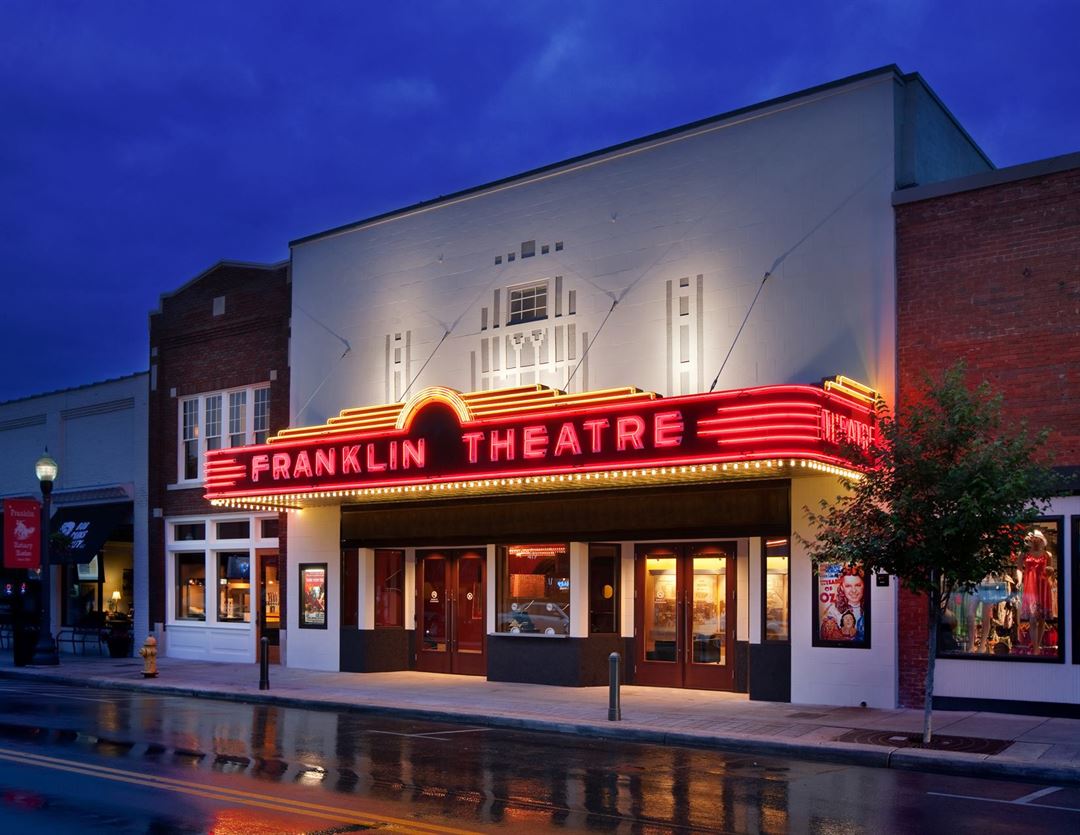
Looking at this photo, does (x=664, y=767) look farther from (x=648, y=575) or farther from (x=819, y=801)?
(x=648, y=575)

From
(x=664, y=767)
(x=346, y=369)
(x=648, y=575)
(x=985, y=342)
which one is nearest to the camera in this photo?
(x=664, y=767)

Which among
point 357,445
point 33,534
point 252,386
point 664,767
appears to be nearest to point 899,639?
point 664,767

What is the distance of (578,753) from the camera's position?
46.1ft

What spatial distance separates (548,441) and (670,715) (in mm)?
4683

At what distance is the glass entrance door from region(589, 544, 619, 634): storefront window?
350 inches

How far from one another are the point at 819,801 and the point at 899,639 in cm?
693

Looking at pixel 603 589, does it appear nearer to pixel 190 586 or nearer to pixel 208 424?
pixel 208 424

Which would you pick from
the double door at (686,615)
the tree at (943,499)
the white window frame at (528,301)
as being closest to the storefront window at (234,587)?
the white window frame at (528,301)

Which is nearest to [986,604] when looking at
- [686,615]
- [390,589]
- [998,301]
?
[998,301]

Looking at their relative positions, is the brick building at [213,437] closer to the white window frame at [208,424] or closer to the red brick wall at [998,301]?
the white window frame at [208,424]

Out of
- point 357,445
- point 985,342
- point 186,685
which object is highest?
point 985,342

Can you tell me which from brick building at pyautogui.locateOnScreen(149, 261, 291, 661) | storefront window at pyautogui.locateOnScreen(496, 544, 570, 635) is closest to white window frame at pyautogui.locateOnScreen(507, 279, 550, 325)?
storefront window at pyautogui.locateOnScreen(496, 544, 570, 635)

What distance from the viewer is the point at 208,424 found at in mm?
28422

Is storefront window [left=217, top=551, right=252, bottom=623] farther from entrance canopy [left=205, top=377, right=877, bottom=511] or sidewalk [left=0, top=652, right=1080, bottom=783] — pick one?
entrance canopy [left=205, top=377, right=877, bottom=511]
